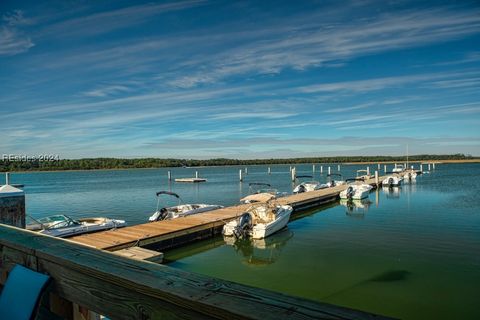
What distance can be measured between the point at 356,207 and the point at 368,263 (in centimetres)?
1739

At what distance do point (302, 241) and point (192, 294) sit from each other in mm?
17792

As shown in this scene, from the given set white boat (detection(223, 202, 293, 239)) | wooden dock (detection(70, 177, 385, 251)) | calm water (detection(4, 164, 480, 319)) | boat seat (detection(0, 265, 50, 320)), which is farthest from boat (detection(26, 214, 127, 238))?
boat seat (detection(0, 265, 50, 320))

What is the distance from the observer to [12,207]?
514cm

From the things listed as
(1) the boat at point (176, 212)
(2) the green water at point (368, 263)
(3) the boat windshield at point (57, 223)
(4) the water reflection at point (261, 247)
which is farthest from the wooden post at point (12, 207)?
(1) the boat at point (176, 212)

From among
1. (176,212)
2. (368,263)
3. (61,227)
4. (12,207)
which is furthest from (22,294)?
(176,212)

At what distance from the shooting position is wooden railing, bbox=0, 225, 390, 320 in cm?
120

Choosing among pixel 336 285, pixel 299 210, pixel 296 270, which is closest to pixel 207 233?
pixel 296 270

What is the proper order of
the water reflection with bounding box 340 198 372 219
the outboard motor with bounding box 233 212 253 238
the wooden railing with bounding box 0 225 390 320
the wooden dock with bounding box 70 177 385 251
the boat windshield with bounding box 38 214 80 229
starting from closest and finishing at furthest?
the wooden railing with bounding box 0 225 390 320 < the wooden dock with bounding box 70 177 385 251 < the boat windshield with bounding box 38 214 80 229 < the outboard motor with bounding box 233 212 253 238 < the water reflection with bounding box 340 198 372 219

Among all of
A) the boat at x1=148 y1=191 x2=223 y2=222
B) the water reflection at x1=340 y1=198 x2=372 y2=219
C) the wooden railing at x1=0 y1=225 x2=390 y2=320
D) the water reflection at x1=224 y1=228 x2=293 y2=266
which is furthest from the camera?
the water reflection at x1=340 y1=198 x2=372 y2=219

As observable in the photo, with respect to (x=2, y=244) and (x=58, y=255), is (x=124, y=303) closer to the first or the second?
(x=58, y=255)

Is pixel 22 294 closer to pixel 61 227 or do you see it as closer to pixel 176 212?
pixel 61 227

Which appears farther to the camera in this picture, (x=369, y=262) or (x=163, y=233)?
(x=163, y=233)

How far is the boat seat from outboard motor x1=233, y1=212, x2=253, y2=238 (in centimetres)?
1624

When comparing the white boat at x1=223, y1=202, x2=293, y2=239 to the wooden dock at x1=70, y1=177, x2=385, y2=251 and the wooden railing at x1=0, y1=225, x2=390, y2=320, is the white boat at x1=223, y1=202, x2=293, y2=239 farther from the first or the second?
the wooden railing at x1=0, y1=225, x2=390, y2=320
